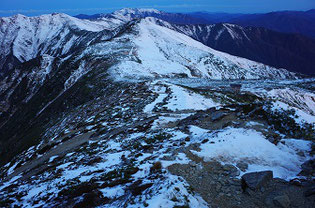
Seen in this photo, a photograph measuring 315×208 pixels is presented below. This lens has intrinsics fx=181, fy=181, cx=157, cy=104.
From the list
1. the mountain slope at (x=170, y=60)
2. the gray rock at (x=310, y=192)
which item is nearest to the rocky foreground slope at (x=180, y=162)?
the gray rock at (x=310, y=192)

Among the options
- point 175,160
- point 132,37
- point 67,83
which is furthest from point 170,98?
point 132,37


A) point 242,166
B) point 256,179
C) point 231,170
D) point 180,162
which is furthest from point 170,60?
point 256,179

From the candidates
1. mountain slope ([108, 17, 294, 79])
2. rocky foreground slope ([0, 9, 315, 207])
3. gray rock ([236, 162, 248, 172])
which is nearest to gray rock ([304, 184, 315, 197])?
rocky foreground slope ([0, 9, 315, 207])

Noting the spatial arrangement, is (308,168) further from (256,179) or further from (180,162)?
(180,162)

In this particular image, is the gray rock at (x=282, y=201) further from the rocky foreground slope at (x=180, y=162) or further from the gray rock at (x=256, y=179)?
the gray rock at (x=256, y=179)

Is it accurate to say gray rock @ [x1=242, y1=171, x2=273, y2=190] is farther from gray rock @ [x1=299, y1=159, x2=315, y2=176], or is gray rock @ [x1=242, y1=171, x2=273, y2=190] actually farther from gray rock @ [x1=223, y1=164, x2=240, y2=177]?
gray rock @ [x1=299, y1=159, x2=315, y2=176]

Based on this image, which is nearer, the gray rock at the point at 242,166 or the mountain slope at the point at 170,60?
the gray rock at the point at 242,166
